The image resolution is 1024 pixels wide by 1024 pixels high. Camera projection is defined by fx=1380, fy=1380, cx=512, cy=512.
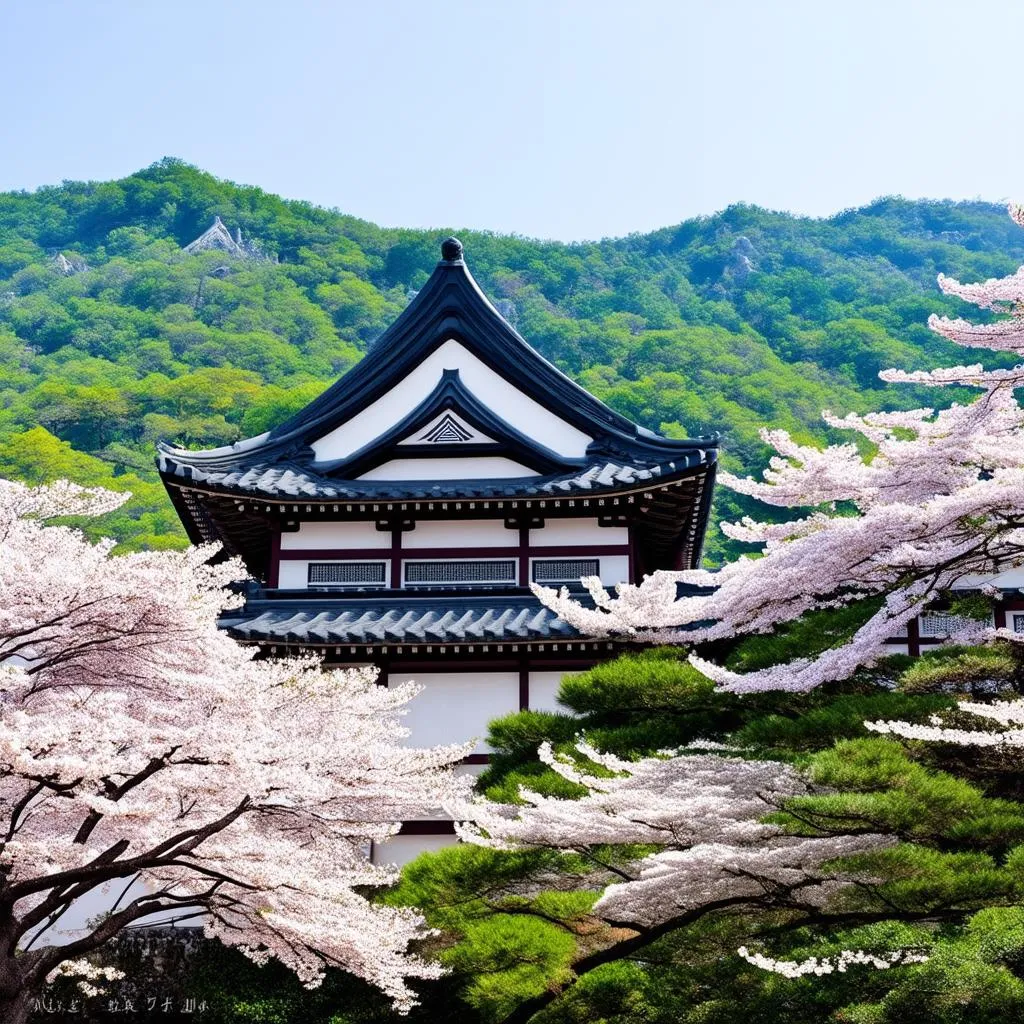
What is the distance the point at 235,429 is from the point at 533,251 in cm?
3061

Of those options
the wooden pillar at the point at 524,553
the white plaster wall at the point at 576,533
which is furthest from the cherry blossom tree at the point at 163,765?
the white plaster wall at the point at 576,533

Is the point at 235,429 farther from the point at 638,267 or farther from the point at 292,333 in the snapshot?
the point at 638,267

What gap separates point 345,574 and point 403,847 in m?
3.92

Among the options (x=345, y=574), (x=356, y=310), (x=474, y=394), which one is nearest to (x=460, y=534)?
(x=345, y=574)

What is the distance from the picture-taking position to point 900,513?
863 cm

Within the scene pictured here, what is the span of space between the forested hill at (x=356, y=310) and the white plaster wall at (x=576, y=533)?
30.6 m

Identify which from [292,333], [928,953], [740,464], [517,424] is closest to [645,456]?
[517,424]

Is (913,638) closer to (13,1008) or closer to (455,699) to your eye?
(455,699)

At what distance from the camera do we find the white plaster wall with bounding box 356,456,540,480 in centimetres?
1836

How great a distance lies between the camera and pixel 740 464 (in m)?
55.0

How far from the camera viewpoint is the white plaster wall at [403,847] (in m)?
15.7

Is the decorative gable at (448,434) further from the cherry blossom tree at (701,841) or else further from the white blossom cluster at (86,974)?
the cherry blossom tree at (701,841)

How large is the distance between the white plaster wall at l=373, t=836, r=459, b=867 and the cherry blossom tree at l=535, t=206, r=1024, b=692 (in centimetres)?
630

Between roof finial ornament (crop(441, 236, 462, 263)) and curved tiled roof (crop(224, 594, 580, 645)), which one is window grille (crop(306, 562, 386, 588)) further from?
roof finial ornament (crop(441, 236, 462, 263))
